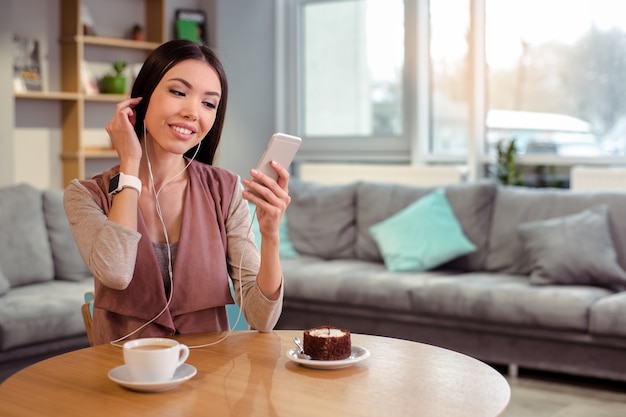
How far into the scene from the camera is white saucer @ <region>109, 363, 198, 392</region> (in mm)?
1431

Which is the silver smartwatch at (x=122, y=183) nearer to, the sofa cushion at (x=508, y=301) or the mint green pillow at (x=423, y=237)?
the sofa cushion at (x=508, y=301)

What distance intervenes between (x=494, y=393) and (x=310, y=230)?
3.89m

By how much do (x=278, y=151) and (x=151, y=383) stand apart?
1.67ft

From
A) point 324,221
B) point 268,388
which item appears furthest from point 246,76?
point 268,388

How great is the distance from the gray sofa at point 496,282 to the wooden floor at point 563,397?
0.22 ft

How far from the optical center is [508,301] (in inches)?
159

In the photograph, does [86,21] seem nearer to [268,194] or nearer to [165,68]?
[165,68]

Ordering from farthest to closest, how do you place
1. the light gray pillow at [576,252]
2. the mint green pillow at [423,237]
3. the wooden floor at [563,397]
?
the mint green pillow at [423,237] → the light gray pillow at [576,252] → the wooden floor at [563,397]

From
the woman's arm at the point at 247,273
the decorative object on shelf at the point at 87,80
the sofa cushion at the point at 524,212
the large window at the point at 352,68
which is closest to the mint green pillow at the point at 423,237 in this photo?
the sofa cushion at the point at 524,212

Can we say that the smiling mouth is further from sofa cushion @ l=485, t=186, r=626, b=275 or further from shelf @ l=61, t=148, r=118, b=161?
shelf @ l=61, t=148, r=118, b=161

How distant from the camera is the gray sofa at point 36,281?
3686 mm

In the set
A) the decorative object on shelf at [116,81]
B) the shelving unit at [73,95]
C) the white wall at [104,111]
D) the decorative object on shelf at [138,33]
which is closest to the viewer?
the white wall at [104,111]

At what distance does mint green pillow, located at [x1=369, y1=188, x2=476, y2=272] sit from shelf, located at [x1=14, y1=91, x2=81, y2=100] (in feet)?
7.07

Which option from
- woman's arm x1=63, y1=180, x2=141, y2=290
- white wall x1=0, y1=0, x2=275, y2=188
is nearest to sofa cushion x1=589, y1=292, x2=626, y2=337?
woman's arm x1=63, y1=180, x2=141, y2=290
